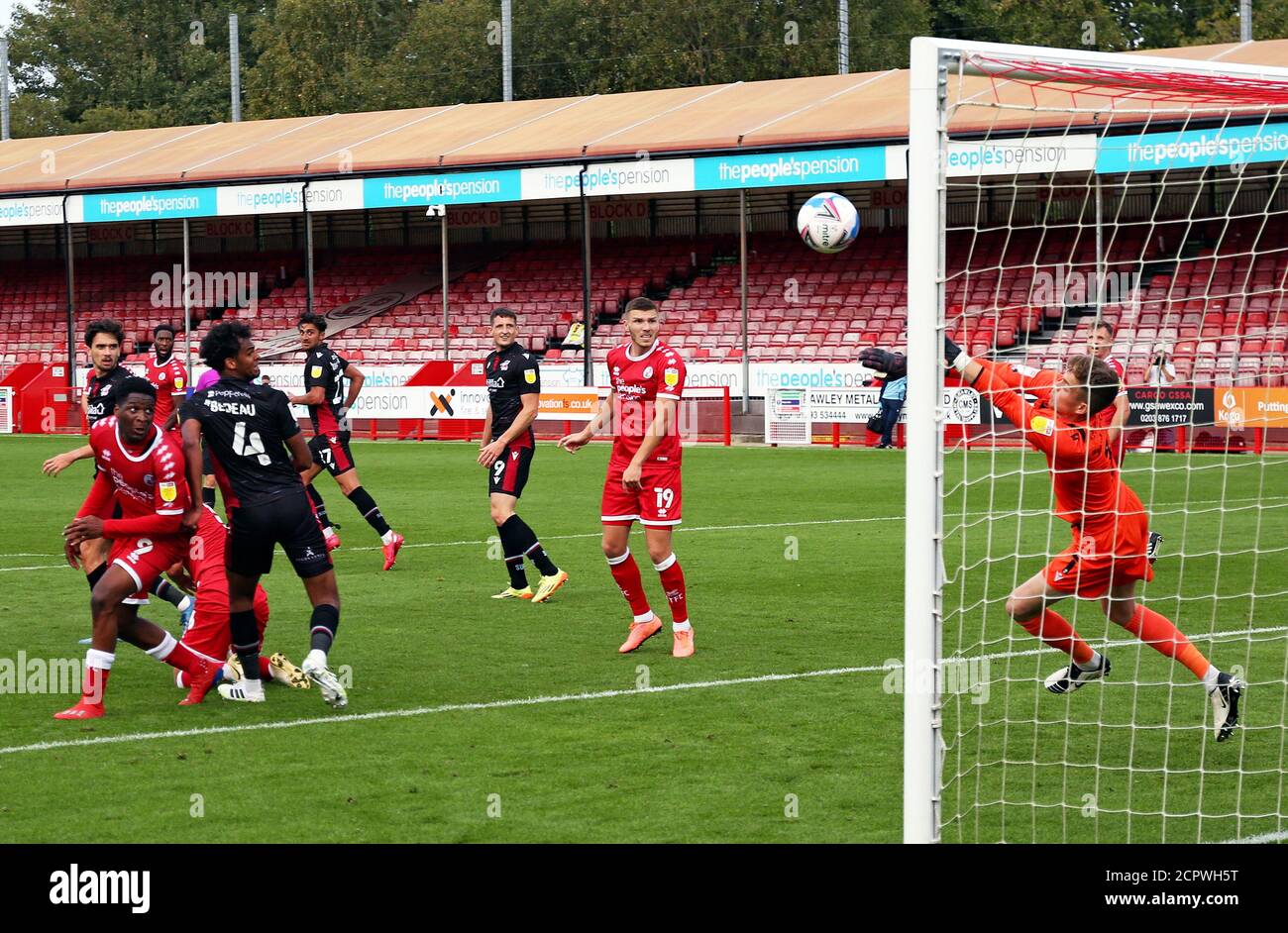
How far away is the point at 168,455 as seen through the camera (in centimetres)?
789

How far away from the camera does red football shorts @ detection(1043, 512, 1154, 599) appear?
7.61m

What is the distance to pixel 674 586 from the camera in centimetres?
952

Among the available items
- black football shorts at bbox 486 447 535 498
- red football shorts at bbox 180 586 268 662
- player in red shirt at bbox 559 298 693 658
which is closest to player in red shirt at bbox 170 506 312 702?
red football shorts at bbox 180 586 268 662

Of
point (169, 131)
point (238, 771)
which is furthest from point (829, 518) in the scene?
point (169, 131)

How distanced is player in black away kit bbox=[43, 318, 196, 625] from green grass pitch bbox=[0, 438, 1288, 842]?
18.4 inches

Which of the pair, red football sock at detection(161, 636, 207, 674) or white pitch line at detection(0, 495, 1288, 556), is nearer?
red football sock at detection(161, 636, 207, 674)

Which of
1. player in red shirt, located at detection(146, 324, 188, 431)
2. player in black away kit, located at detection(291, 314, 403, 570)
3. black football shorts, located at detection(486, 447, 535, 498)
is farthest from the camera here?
Answer: player in black away kit, located at detection(291, 314, 403, 570)

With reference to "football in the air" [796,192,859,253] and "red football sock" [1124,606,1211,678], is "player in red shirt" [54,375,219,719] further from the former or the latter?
"football in the air" [796,192,859,253]

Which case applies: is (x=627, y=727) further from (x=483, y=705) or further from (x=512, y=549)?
(x=512, y=549)

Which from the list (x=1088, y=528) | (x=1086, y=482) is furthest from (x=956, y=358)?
(x=1088, y=528)

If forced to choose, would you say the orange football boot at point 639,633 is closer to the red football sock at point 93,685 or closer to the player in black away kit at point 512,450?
Result: the player in black away kit at point 512,450

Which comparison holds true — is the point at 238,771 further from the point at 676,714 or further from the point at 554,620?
the point at 554,620

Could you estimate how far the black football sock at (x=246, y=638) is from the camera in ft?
27.1

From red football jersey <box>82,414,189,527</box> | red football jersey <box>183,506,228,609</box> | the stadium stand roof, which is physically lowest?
red football jersey <box>183,506,228,609</box>
